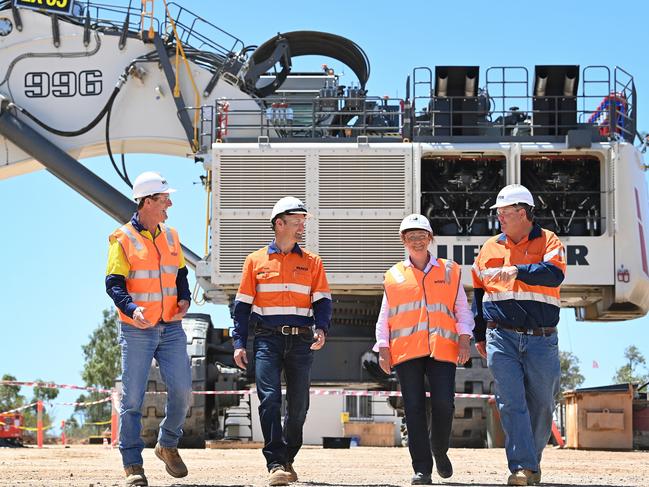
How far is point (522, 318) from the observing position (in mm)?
9672

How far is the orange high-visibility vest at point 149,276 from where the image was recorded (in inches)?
371

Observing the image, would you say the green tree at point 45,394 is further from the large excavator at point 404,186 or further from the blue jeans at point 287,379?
the blue jeans at point 287,379

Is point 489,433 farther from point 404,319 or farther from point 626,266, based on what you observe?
point 404,319

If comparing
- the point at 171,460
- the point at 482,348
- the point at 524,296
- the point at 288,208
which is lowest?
the point at 171,460

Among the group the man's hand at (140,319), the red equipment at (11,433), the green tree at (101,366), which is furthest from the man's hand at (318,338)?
the green tree at (101,366)

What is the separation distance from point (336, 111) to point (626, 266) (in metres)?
4.19

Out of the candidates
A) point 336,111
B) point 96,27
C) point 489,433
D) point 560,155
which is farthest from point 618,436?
point 96,27

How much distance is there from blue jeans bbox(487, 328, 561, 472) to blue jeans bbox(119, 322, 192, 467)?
7.22ft

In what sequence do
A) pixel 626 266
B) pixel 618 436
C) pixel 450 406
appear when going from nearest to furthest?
pixel 450 406
pixel 626 266
pixel 618 436

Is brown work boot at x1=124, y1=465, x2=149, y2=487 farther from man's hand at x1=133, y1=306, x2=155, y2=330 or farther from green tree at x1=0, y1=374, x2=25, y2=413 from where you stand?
green tree at x1=0, y1=374, x2=25, y2=413

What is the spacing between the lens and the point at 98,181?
63.7 ft

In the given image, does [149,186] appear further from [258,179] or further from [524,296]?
[258,179]

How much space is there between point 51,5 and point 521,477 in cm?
1240

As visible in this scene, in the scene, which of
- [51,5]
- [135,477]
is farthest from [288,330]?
[51,5]
